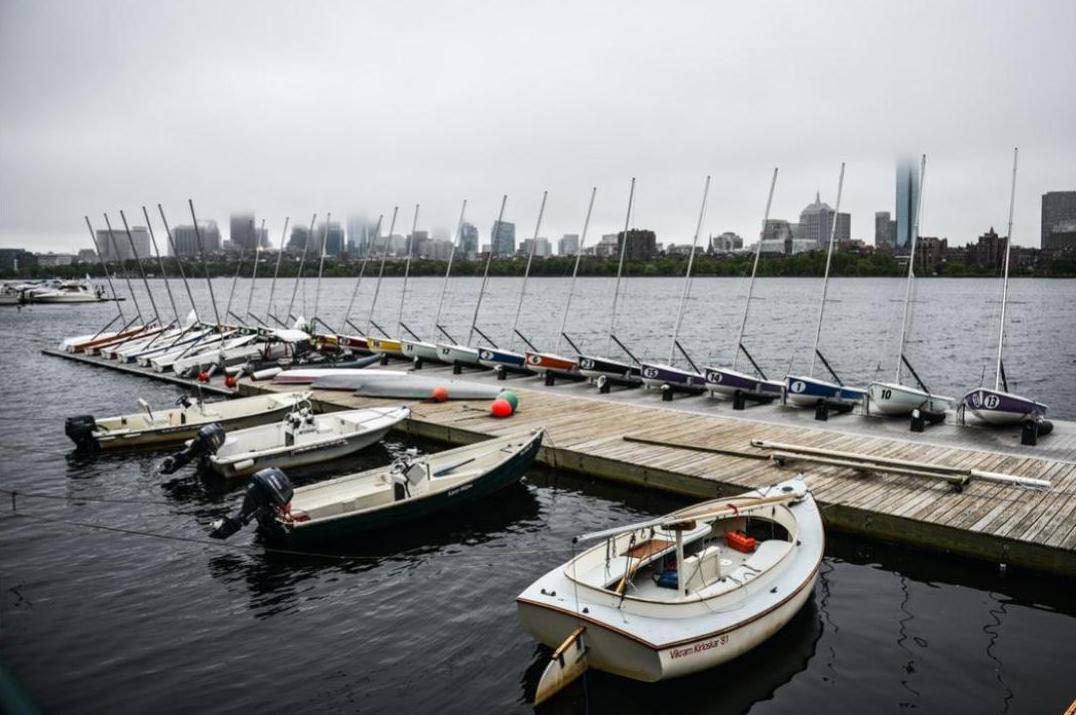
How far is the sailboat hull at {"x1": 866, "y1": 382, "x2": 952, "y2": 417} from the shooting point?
2055 cm

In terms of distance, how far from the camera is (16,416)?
28734mm

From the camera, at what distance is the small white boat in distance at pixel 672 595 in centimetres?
937

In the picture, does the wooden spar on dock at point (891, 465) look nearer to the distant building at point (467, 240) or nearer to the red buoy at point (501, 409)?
the red buoy at point (501, 409)

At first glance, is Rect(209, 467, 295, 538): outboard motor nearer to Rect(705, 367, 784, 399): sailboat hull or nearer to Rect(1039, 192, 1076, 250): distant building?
Rect(705, 367, 784, 399): sailboat hull

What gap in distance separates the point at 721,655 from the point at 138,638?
28.2 ft

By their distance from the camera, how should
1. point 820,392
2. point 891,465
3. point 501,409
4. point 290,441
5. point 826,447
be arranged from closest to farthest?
point 891,465
point 826,447
point 290,441
point 820,392
point 501,409

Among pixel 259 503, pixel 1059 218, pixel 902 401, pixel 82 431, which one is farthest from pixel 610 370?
pixel 1059 218

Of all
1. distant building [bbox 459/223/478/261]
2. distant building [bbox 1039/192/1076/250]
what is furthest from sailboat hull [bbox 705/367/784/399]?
distant building [bbox 459/223/478/261]

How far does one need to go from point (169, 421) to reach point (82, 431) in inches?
92.0

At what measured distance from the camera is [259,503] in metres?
14.1

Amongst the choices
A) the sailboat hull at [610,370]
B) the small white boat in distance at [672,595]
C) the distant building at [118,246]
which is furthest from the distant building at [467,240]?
the small white boat in distance at [672,595]

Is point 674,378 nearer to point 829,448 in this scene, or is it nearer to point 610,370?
point 610,370

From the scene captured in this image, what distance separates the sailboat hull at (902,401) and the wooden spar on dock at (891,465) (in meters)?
4.49

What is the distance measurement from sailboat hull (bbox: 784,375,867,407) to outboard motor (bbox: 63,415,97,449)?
20.1m
